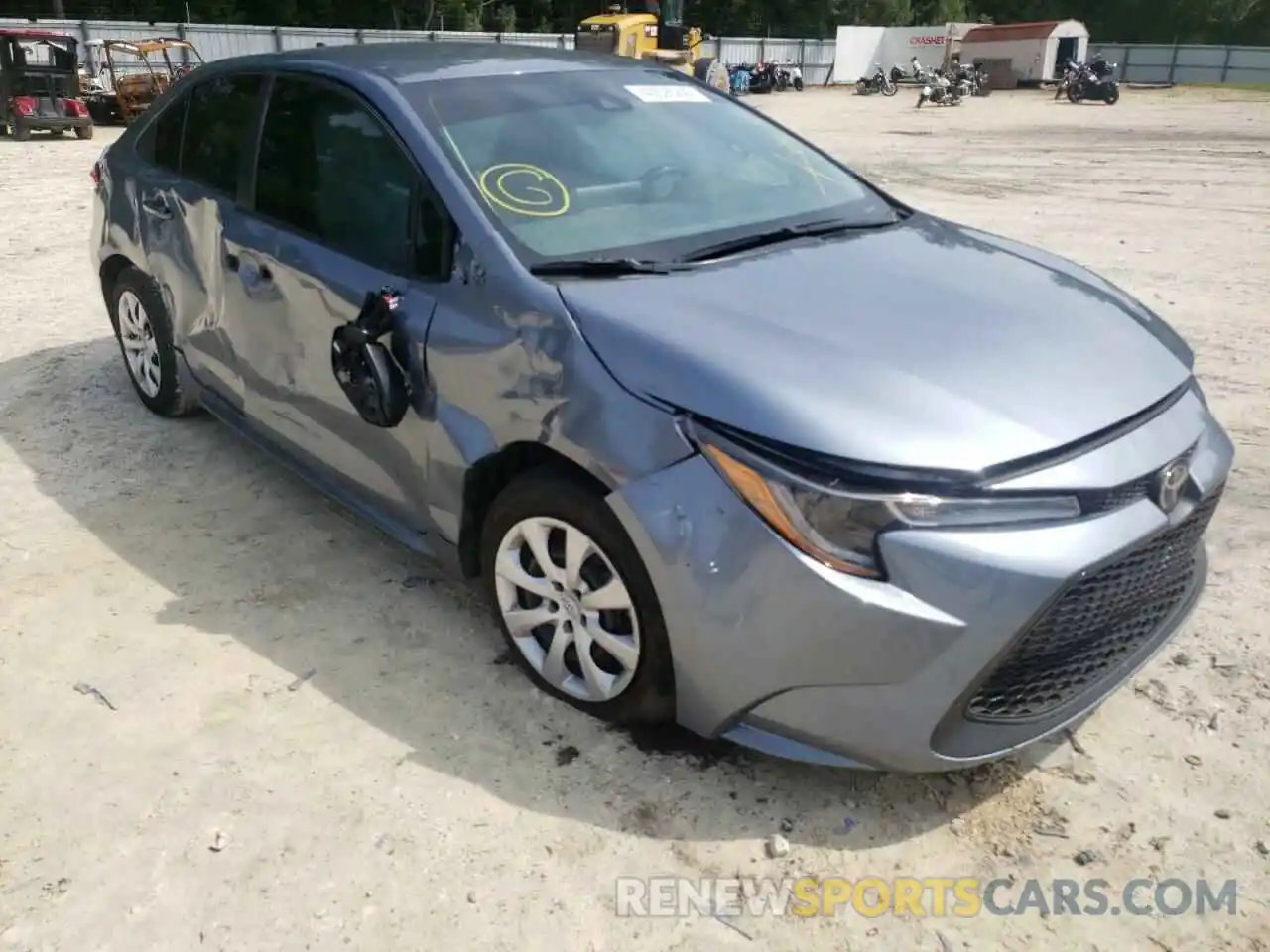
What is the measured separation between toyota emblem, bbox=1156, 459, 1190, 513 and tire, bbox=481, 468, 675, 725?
1149 mm

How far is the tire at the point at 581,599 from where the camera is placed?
247 cm

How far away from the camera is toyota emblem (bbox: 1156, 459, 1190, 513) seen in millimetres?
2357

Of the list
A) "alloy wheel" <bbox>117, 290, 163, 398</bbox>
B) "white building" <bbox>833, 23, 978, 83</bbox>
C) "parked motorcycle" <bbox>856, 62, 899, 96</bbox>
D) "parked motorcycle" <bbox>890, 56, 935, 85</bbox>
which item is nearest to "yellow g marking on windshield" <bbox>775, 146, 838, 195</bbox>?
"alloy wheel" <bbox>117, 290, 163, 398</bbox>

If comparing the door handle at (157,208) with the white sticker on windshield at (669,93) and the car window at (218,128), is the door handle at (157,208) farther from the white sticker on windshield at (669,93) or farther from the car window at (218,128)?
the white sticker on windshield at (669,93)

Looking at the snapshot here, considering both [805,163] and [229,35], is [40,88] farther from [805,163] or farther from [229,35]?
[805,163]

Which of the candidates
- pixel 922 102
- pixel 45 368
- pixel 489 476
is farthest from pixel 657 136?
pixel 922 102

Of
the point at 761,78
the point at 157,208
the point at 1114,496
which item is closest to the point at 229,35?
the point at 761,78

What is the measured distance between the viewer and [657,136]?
338cm

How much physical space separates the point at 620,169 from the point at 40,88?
63.7ft

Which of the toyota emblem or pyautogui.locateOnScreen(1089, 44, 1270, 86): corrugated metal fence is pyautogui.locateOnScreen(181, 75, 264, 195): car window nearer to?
the toyota emblem

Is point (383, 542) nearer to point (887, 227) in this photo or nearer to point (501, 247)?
point (501, 247)

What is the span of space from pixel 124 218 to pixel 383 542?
2075 millimetres

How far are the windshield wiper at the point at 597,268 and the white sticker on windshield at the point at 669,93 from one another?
100 centimetres

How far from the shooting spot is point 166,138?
444 cm
